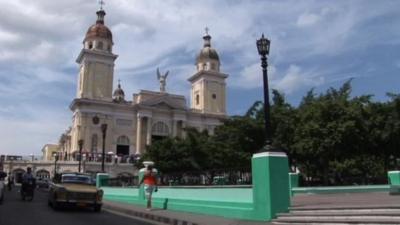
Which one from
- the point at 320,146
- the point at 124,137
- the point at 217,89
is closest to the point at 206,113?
the point at 217,89

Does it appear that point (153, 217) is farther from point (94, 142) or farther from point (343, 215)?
point (94, 142)

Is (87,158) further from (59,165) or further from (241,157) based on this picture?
(241,157)

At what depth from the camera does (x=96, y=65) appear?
281 ft

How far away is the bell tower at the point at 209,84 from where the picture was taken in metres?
96.7

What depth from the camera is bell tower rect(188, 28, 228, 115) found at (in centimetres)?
9669

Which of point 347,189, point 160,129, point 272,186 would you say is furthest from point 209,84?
point 272,186

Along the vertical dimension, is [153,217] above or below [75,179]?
below

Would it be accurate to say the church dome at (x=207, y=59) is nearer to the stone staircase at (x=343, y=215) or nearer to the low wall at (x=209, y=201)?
the low wall at (x=209, y=201)

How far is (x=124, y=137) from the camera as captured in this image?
87375 millimetres

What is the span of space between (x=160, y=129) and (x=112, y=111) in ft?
31.8

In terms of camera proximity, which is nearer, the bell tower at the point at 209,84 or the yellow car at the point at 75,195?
the yellow car at the point at 75,195

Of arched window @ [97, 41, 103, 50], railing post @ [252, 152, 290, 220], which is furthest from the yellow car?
arched window @ [97, 41, 103, 50]

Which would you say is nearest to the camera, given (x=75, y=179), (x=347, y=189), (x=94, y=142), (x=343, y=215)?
(x=343, y=215)

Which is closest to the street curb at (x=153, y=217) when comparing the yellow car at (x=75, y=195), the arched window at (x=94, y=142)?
the yellow car at (x=75, y=195)
